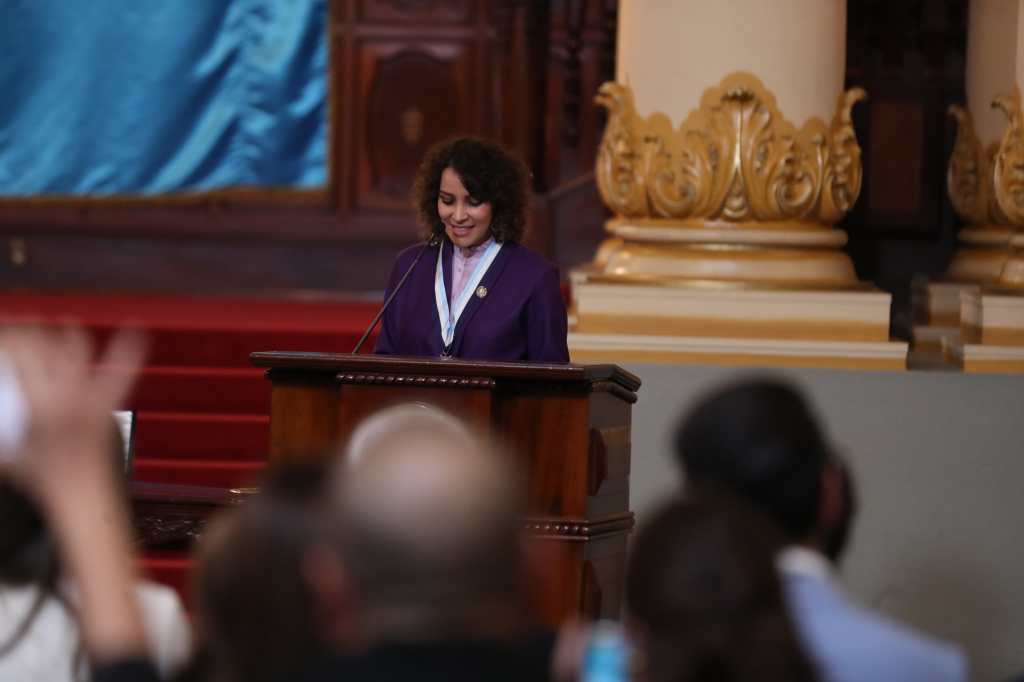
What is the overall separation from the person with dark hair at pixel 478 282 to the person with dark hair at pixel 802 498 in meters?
2.80

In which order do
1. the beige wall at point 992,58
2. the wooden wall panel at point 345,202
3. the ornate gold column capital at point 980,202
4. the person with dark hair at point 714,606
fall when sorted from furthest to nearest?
the wooden wall panel at point 345,202
the beige wall at point 992,58
the ornate gold column capital at point 980,202
the person with dark hair at point 714,606

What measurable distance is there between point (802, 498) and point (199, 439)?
563 cm

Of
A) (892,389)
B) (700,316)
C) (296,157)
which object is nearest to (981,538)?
(892,389)

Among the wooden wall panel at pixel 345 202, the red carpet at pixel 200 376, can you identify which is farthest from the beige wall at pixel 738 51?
the wooden wall panel at pixel 345 202

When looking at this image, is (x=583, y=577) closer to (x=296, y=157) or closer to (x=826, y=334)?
(x=826, y=334)

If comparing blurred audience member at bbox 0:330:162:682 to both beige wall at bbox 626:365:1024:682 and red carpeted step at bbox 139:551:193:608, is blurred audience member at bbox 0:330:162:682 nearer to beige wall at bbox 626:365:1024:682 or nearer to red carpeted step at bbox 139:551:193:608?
beige wall at bbox 626:365:1024:682

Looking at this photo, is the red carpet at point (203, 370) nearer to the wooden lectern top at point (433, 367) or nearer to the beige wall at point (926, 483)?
the beige wall at point (926, 483)

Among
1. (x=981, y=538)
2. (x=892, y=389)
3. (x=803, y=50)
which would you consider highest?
(x=803, y=50)

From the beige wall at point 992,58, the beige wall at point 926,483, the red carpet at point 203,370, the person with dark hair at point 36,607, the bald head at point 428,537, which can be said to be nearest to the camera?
the bald head at point 428,537

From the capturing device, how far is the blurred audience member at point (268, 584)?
1911 mm

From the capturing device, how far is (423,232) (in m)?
5.50

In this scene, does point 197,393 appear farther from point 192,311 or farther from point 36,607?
point 36,607

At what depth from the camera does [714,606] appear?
2.07 m

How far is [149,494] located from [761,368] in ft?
8.43
